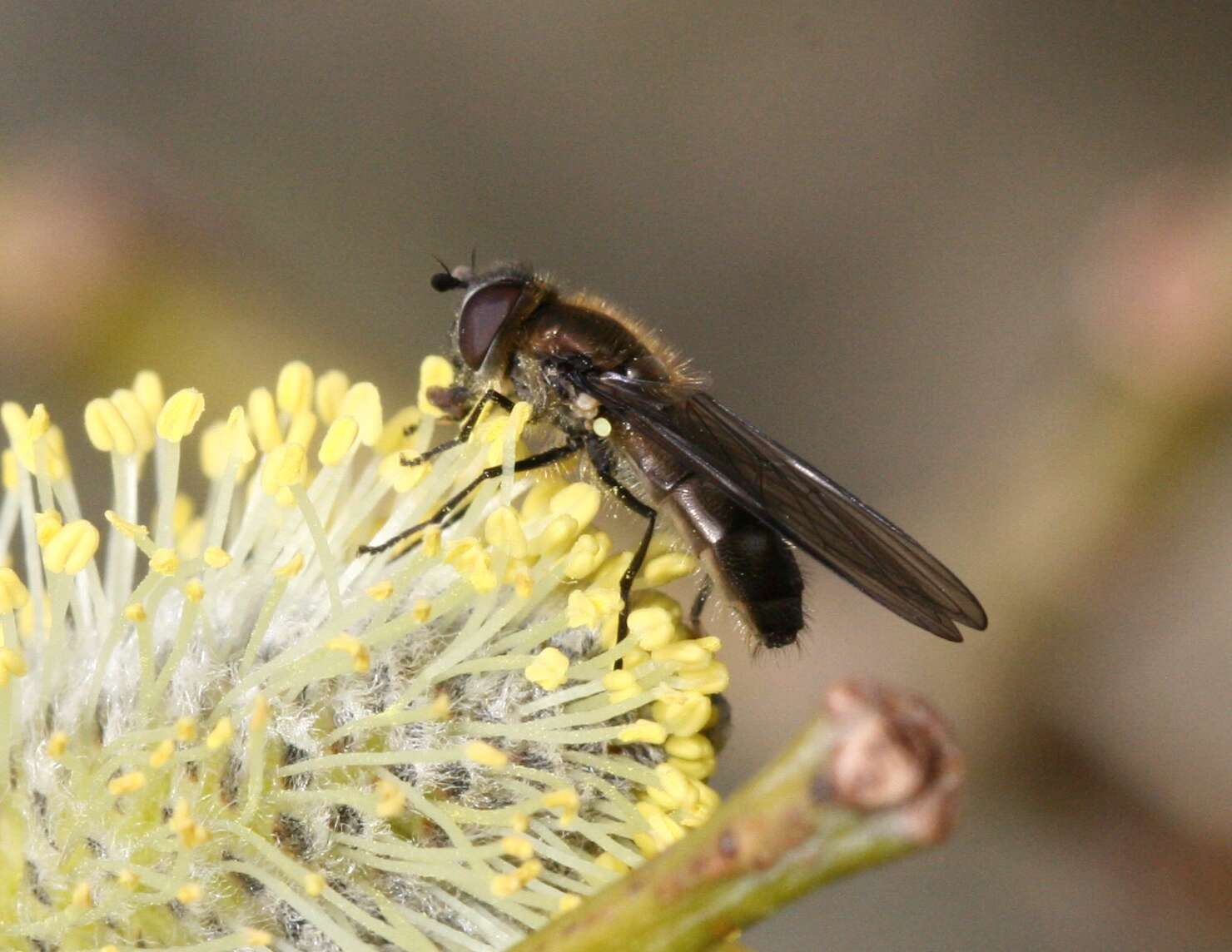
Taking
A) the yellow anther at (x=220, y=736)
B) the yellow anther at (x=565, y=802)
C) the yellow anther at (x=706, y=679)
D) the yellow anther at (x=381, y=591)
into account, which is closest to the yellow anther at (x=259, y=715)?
the yellow anther at (x=220, y=736)

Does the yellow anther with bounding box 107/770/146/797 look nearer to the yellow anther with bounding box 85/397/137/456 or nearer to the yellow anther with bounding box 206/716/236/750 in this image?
the yellow anther with bounding box 206/716/236/750

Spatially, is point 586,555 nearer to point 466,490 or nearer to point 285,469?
point 466,490

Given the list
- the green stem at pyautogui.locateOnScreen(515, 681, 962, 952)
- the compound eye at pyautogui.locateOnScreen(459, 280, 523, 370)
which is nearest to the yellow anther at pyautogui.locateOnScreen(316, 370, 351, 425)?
the compound eye at pyautogui.locateOnScreen(459, 280, 523, 370)

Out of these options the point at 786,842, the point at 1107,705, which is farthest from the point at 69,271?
the point at 786,842

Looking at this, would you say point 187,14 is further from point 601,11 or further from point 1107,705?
point 1107,705

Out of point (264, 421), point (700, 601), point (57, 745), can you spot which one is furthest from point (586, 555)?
point (57, 745)

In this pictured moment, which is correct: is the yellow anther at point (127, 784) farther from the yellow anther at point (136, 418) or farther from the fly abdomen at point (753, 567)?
the fly abdomen at point (753, 567)

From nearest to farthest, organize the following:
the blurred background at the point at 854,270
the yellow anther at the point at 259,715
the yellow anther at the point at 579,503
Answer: the yellow anther at the point at 259,715 → the yellow anther at the point at 579,503 → the blurred background at the point at 854,270
